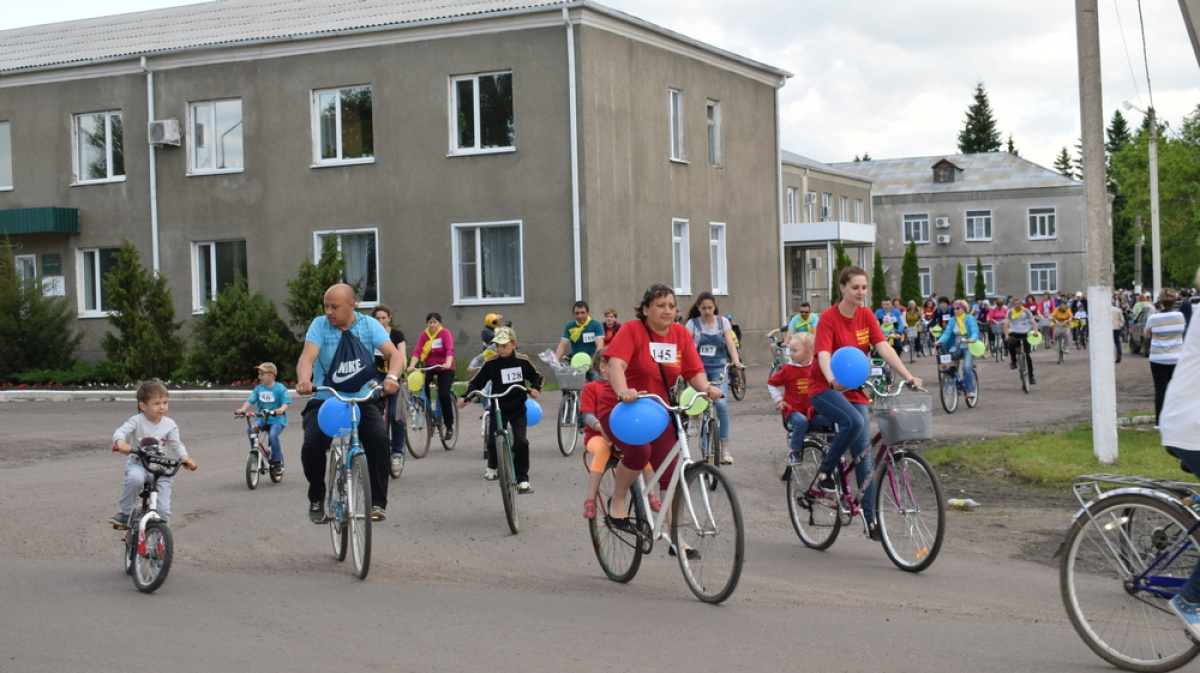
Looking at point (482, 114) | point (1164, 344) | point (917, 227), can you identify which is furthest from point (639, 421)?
point (917, 227)

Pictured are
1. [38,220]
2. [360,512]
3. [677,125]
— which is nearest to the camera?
[360,512]

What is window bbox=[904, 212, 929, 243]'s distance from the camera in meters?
75.2

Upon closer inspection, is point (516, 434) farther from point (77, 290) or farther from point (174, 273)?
point (77, 290)

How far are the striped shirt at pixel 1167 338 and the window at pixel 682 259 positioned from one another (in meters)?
16.7

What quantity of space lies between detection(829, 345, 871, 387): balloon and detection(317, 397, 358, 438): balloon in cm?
→ 327

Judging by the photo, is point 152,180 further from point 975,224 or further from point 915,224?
point 975,224

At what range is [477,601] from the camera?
7.10 m

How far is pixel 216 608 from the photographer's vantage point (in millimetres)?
7004

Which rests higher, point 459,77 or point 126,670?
point 459,77

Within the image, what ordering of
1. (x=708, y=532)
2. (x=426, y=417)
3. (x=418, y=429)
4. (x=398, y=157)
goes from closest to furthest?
(x=708, y=532), (x=418, y=429), (x=426, y=417), (x=398, y=157)

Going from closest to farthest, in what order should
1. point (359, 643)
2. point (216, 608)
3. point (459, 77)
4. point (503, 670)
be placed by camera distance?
point (503, 670) → point (359, 643) → point (216, 608) → point (459, 77)

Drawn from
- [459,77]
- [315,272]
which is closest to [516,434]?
[315,272]

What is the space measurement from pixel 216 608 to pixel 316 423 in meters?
1.77

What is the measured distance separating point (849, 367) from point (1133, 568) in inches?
114
